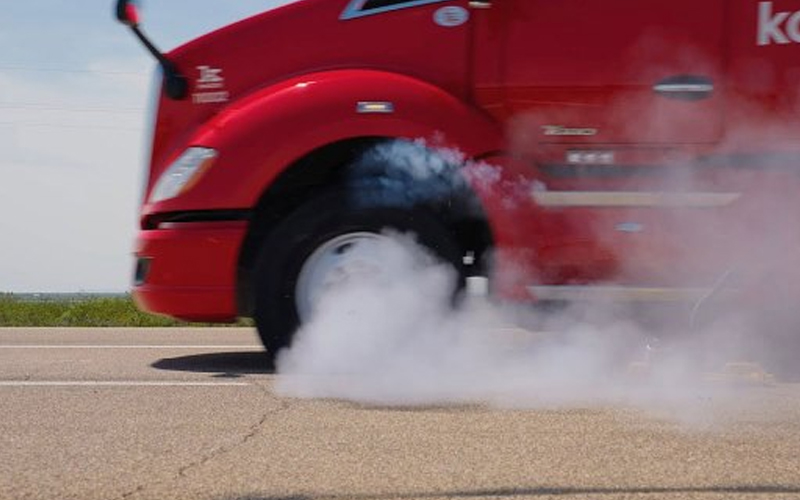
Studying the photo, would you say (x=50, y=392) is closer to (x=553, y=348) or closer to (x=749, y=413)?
(x=553, y=348)

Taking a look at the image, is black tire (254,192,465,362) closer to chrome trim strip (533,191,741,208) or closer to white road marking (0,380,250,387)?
white road marking (0,380,250,387)

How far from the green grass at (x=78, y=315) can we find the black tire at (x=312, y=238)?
12.8 ft

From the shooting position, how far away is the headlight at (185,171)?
484 centimetres

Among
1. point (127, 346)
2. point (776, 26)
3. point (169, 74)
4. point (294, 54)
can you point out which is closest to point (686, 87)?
point (776, 26)

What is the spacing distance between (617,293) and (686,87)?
954mm

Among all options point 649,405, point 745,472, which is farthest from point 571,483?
point 649,405

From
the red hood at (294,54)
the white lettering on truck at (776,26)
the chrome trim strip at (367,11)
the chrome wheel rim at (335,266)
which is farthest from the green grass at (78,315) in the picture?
the white lettering on truck at (776,26)

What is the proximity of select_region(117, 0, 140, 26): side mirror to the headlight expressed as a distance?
0.71m

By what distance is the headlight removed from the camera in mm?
4844

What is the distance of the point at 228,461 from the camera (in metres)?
3.14

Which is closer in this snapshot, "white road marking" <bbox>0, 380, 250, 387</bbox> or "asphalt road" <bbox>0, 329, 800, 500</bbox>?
"asphalt road" <bbox>0, 329, 800, 500</bbox>

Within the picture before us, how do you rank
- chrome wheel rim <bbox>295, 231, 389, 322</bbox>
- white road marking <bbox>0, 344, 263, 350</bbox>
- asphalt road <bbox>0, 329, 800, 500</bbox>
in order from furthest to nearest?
1. white road marking <bbox>0, 344, 263, 350</bbox>
2. chrome wheel rim <bbox>295, 231, 389, 322</bbox>
3. asphalt road <bbox>0, 329, 800, 500</bbox>

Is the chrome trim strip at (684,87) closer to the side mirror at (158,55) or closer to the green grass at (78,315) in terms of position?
the side mirror at (158,55)

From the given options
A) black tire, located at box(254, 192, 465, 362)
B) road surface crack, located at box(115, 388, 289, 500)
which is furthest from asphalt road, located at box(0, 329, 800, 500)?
black tire, located at box(254, 192, 465, 362)
